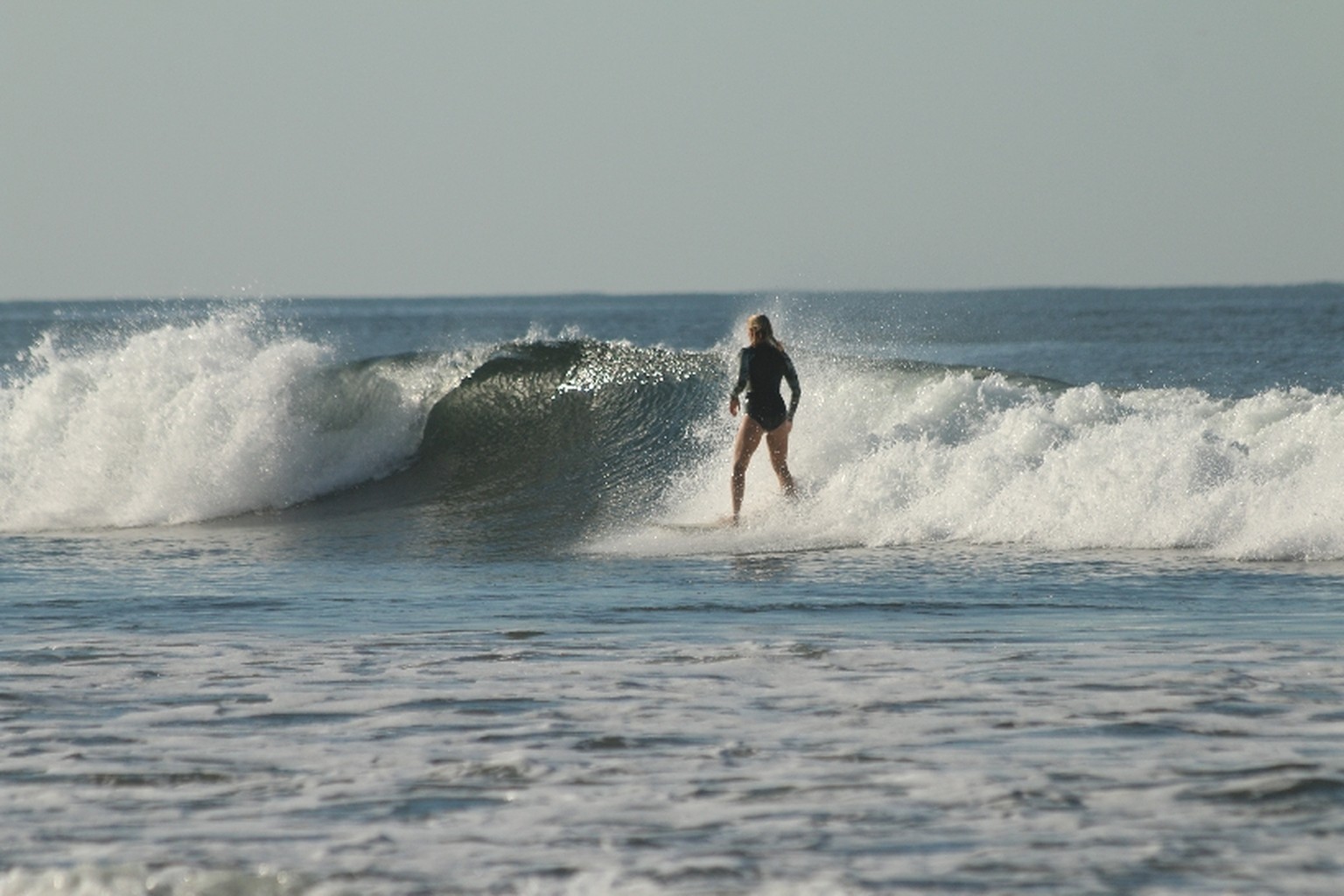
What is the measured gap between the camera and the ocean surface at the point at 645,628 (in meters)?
4.50

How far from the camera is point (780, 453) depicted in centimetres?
1273

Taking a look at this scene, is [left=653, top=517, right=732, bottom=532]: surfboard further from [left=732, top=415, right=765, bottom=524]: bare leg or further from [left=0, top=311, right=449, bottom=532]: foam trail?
[left=0, top=311, right=449, bottom=532]: foam trail

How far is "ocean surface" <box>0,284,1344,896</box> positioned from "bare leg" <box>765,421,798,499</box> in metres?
0.19

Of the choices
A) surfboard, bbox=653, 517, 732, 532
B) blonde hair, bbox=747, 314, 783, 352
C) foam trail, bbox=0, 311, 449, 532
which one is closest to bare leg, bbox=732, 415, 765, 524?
surfboard, bbox=653, 517, 732, 532

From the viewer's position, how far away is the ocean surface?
4.50m

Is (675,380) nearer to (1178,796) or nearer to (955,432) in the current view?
(955,432)

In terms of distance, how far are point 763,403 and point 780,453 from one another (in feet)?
1.29

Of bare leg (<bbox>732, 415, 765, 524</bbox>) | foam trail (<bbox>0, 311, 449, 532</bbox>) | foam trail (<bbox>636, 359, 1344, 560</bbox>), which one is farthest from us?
foam trail (<bbox>0, 311, 449, 532</bbox>)

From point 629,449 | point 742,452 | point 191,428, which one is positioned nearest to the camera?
point 742,452

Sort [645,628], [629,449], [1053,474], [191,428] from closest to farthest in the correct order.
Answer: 1. [645,628]
2. [1053,474]
3. [629,449]
4. [191,428]

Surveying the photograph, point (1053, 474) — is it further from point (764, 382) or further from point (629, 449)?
point (629, 449)

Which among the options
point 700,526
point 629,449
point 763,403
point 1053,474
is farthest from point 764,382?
point 629,449

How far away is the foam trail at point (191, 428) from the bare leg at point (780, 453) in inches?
213

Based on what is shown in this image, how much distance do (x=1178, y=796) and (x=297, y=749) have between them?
2.70 meters
